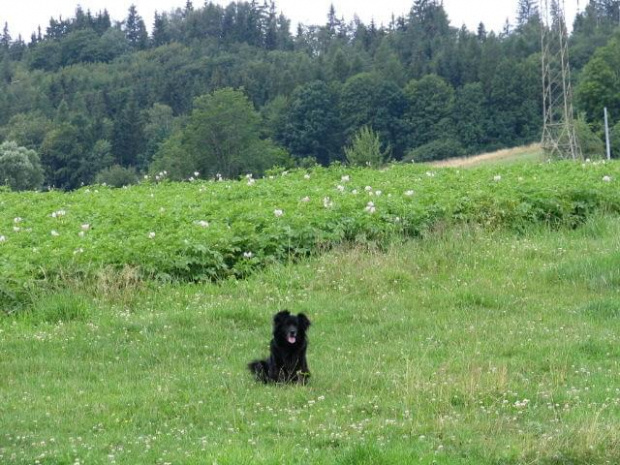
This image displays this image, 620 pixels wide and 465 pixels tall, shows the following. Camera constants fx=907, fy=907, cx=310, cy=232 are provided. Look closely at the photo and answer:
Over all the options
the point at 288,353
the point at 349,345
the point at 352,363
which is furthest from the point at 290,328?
the point at 349,345

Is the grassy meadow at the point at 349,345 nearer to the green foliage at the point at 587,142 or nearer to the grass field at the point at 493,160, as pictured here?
the grass field at the point at 493,160

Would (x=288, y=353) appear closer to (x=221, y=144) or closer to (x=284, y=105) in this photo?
(x=221, y=144)

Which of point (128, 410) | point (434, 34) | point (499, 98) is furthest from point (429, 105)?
point (128, 410)

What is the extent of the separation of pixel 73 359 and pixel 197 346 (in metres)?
1.49

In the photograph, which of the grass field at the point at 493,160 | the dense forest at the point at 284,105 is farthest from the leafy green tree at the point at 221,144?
the grass field at the point at 493,160

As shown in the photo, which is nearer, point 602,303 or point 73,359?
point 73,359

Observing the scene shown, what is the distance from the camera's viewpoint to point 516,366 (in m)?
9.76

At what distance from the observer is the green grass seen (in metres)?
7.51

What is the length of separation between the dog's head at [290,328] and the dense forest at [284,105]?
159 ft

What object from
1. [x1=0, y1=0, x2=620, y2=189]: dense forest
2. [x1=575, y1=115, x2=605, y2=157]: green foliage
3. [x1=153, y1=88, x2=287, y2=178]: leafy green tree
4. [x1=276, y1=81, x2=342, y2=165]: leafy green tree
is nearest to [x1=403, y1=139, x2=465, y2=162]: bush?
[x1=0, y1=0, x2=620, y2=189]: dense forest

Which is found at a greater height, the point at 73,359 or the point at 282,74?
the point at 282,74

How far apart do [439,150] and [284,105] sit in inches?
783

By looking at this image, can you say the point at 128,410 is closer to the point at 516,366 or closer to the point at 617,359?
the point at 516,366

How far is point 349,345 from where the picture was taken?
11.1m
